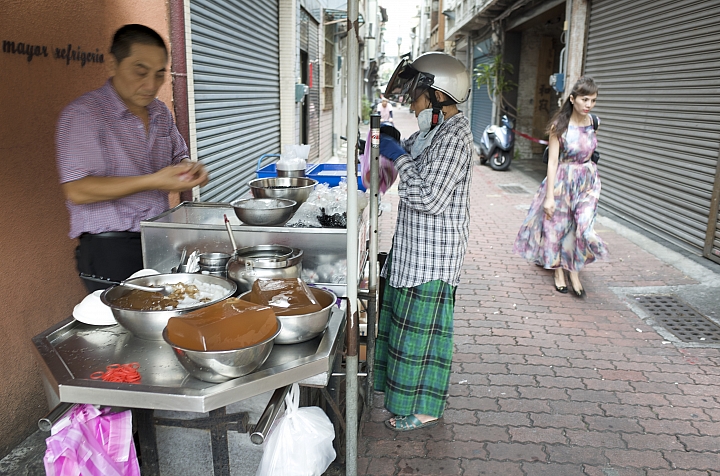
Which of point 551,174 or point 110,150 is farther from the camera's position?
point 551,174

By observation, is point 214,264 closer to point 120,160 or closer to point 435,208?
point 120,160

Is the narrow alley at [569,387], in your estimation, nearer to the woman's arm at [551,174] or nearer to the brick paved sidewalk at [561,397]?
the brick paved sidewalk at [561,397]

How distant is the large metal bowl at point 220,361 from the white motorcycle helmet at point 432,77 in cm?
164

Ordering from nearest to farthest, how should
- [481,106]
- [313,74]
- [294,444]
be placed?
1. [294,444]
2. [313,74]
3. [481,106]

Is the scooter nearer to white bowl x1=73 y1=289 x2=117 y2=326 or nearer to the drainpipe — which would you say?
the drainpipe

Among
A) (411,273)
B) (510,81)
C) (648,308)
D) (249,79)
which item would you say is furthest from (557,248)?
(510,81)

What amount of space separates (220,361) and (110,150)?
4.68 feet

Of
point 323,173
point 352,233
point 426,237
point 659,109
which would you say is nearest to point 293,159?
point 323,173

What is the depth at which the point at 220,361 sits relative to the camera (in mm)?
1808

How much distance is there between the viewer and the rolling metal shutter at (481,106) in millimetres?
18188

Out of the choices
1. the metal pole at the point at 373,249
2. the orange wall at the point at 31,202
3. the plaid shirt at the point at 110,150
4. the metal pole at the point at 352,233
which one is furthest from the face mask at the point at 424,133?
the orange wall at the point at 31,202

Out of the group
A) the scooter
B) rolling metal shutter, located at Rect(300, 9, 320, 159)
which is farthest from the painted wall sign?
the scooter

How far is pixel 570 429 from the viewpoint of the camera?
11.2 feet

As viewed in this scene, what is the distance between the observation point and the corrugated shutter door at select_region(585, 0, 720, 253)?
681cm
